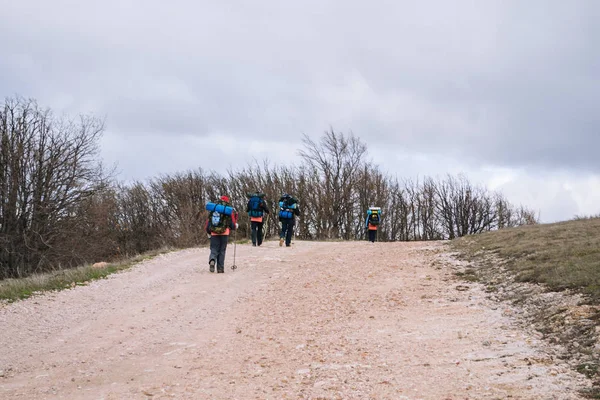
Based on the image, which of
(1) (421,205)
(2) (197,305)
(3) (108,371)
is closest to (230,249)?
(2) (197,305)

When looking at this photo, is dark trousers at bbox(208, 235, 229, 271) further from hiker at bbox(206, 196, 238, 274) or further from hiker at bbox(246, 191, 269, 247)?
hiker at bbox(246, 191, 269, 247)

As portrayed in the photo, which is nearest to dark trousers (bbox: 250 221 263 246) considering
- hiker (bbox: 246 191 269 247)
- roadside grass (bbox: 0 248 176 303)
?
hiker (bbox: 246 191 269 247)

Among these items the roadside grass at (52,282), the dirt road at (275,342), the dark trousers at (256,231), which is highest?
the dark trousers at (256,231)

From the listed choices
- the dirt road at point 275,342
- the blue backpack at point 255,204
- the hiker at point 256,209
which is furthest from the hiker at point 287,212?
the dirt road at point 275,342

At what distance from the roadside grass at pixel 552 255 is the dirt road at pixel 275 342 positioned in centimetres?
116

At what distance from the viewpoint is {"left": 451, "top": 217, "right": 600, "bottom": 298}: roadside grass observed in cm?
902

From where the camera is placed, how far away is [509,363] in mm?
6309

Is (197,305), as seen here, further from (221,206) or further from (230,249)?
(230,249)

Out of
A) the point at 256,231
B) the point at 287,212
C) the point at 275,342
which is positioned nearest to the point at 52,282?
the point at 275,342

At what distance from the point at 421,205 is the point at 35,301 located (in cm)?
4917

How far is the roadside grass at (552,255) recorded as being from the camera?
9.02 metres

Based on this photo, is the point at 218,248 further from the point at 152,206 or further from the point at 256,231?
the point at 152,206

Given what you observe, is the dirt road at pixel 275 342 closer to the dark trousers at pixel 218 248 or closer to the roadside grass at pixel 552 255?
the dark trousers at pixel 218 248

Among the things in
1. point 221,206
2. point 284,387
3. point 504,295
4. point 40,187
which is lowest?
point 284,387
